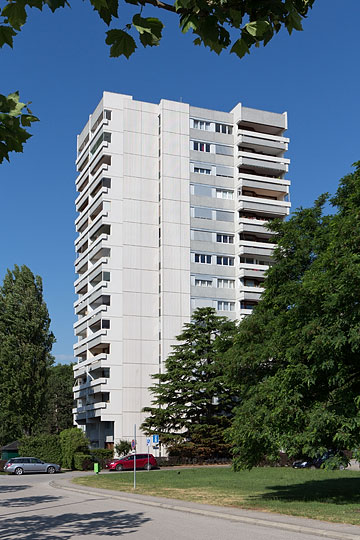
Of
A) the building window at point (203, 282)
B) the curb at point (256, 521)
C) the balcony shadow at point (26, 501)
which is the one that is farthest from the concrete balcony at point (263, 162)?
the curb at point (256, 521)

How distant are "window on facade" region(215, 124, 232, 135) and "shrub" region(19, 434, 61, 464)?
3994cm

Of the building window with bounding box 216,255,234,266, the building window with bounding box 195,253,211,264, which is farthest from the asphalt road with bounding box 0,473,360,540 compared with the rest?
the building window with bounding box 216,255,234,266

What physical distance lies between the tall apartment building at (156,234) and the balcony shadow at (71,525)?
45.9 metres

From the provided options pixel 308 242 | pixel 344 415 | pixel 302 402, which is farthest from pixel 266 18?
pixel 308 242

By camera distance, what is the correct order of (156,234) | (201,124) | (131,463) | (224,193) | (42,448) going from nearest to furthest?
(131,463), (42,448), (156,234), (224,193), (201,124)

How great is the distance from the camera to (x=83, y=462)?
56.4 meters

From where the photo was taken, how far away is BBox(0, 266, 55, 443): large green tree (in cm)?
6384

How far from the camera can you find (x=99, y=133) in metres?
72.5

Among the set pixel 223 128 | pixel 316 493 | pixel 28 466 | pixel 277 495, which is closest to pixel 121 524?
pixel 277 495

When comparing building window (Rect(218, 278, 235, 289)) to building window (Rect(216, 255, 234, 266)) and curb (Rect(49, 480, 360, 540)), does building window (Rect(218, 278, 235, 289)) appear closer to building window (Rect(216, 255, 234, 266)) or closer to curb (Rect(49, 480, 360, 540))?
building window (Rect(216, 255, 234, 266))

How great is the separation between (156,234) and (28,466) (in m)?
28.9

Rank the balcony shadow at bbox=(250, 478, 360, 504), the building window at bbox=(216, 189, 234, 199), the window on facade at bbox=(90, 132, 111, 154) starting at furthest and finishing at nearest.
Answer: the building window at bbox=(216, 189, 234, 199)
the window on facade at bbox=(90, 132, 111, 154)
the balcony shadow at bbox=(250, 478, 360, 504)

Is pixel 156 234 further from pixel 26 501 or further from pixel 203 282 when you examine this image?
pixel 26 501

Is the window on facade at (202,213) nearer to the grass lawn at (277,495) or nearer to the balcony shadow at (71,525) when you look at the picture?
the grass lawn at (277,495)
